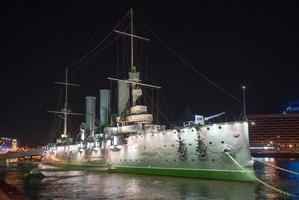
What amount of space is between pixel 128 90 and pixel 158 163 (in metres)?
17.6

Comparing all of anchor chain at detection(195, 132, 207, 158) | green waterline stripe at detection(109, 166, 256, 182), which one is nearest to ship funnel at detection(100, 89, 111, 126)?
green waterline stripe at detection(109, 166, 256, 182)

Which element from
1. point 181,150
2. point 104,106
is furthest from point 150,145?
point 104,106

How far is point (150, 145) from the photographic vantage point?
3559cm

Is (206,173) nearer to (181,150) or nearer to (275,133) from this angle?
(181,150)

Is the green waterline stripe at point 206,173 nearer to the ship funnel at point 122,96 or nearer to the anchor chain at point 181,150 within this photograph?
the anchor chain at point 181,150

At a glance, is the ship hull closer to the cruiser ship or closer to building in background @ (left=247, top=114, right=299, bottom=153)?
the cruiser ship

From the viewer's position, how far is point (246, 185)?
1037 inches

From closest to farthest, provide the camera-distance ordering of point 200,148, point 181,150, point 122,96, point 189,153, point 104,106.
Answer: point 200,148 → point 189,153 → point 181,150 → point 122,96 → point 104,106

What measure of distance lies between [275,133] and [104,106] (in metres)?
120

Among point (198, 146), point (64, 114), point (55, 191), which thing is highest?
point (64, 114)

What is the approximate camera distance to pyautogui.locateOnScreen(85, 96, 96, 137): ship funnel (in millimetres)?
57869

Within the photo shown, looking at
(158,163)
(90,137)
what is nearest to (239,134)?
(158,163)

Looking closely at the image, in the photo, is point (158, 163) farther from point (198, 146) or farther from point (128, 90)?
point (128, 90)

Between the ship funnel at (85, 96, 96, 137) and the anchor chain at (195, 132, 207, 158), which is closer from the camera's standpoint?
the anchor chain at (195, 132, 207, 158)
